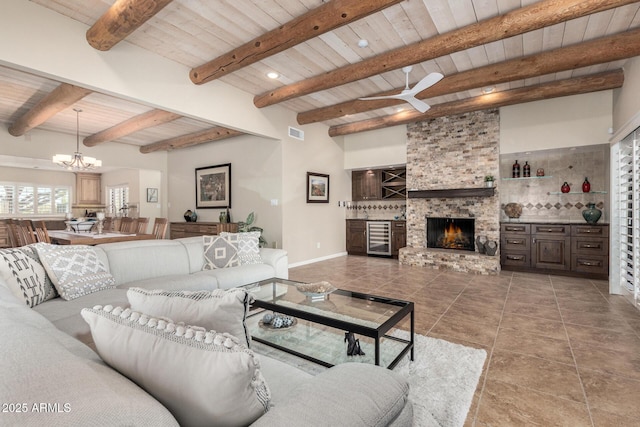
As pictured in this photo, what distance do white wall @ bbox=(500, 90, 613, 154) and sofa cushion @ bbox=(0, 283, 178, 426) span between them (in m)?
6.18

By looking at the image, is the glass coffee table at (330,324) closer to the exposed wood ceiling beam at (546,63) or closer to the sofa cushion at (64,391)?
the sofa cushion at (64,391)

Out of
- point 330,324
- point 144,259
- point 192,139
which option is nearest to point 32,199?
point 192,139

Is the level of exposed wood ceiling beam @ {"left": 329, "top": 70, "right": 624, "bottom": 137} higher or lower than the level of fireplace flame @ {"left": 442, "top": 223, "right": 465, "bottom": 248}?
higher

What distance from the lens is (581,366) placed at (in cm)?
224

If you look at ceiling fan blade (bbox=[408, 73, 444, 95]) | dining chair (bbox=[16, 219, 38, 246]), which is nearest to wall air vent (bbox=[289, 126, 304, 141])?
ceiling fan blade (bbox=[408, 73, 444, 95])

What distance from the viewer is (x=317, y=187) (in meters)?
6.53

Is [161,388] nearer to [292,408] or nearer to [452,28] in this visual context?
[292,408]

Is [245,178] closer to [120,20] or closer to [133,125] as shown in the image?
[133,125]

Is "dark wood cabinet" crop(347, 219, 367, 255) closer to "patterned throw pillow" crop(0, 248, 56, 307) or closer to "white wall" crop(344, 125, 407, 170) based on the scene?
"white wall" crop(344, 125, 407, 170)

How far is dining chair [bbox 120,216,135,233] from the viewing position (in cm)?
551

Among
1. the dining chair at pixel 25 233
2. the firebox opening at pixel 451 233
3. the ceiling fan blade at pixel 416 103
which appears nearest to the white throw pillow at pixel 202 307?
the ceiling fan blade at pixel 416 103

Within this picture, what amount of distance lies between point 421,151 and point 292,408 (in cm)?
614

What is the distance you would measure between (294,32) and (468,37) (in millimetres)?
1747

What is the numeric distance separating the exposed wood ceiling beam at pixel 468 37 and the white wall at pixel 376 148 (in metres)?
2.82
